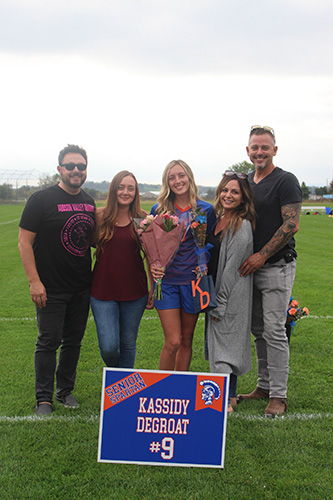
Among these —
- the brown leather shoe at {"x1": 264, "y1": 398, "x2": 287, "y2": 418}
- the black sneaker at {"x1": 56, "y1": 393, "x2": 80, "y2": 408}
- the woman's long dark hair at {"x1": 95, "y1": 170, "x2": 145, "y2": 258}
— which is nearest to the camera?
the woman's long dark hair at {"x1": 95, "y1": 170, "x2": 145, "y2": 258}

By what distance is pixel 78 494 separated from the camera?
2.92m

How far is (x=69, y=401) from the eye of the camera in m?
4.20

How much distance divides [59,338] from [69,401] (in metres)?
0.60

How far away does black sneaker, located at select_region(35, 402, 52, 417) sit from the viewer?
13.0 feet

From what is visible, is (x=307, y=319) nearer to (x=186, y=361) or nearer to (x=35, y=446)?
(x=186, y=361)

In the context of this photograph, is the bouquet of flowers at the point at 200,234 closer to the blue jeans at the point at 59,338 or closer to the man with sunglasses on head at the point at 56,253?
the man with sunglasses on head at the point at 56,253

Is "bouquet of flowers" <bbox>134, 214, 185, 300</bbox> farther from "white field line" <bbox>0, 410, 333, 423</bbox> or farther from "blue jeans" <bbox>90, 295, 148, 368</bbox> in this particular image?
"white field line" <bbox>0, 410, 333, 423</bbox>

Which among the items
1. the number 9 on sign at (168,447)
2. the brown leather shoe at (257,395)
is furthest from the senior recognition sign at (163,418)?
the brown leather shoe at (257,395)

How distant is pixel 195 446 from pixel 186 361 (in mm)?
1209

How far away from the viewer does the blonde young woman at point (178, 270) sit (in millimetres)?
3914

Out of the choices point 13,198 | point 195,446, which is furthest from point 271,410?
point 13,198

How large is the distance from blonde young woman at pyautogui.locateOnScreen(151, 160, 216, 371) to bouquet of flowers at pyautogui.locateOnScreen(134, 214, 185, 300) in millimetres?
109

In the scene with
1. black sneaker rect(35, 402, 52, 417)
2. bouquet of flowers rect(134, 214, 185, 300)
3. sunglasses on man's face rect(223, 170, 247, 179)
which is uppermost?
sunglasses on man's face rect(223, 170, 247, 179)

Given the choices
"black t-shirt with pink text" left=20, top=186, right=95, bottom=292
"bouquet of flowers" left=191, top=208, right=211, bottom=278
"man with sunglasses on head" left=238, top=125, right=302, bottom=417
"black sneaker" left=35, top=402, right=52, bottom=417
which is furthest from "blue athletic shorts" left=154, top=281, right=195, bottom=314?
"black sneaker" left=35, top=402, right=52, bottom=417
